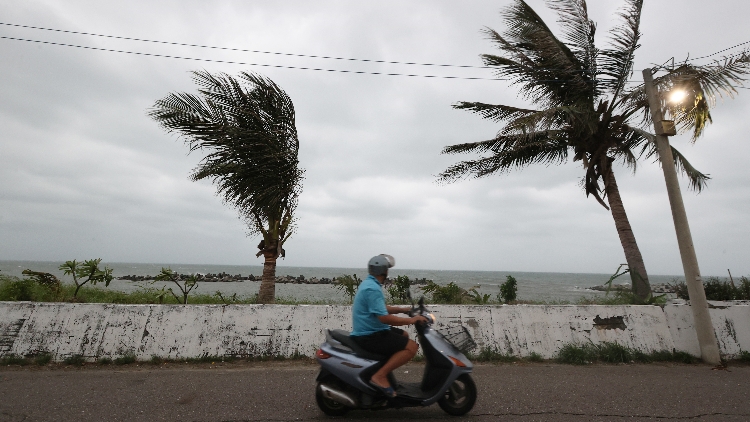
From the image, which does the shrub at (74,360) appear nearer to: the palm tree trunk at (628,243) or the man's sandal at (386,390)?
the man's sandal at (386,390)

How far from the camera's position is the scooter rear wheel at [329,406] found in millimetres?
3973

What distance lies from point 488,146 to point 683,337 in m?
6.26

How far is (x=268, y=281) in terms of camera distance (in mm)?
9023

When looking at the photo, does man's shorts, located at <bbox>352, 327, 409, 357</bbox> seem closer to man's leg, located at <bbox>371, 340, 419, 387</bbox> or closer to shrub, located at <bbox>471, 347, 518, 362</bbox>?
man's leg, located at <bbox>371, 340, 419, 387</bbox>

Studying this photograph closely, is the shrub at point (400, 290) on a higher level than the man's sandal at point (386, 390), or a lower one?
higher

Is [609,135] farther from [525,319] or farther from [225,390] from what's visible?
[225,390]

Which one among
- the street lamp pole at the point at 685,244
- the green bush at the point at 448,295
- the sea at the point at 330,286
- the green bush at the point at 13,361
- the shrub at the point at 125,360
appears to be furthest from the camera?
the sea at the point at 330,286

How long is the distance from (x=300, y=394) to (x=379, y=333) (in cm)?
141

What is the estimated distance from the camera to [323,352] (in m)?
3.99

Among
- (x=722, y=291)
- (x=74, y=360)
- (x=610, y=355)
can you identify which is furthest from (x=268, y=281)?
(x=722, y=291)

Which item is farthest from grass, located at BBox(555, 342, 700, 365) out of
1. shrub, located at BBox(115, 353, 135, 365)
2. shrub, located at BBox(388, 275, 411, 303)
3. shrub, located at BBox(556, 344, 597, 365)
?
shrub, located at BBox(115, 353, 135, 365)

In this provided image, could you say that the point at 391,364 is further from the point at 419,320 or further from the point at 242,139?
the point at 242,139

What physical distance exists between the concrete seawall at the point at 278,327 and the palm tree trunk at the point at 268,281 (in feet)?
8.02

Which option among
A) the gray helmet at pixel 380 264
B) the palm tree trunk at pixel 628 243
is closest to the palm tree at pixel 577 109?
the palm tree trunk at pixel 628 243
